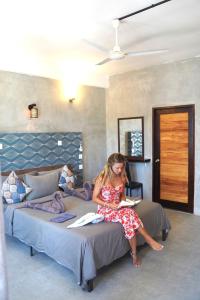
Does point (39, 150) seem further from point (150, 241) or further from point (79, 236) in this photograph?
point (150, 241)

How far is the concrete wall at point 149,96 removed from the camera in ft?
15.7

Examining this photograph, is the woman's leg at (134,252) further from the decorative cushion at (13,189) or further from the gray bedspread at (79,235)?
the decorative cushion at (13,189)

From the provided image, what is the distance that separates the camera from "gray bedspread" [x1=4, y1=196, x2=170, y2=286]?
2.60 metres

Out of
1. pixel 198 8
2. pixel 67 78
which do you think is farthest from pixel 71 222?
pixel 67 78

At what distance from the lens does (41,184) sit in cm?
421

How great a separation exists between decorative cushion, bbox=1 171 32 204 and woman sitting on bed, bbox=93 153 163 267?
4.44ft

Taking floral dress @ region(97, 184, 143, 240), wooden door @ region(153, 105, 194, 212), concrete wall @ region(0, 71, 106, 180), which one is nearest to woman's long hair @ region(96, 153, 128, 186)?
floral dress @ region(97, 184, 143, 240)

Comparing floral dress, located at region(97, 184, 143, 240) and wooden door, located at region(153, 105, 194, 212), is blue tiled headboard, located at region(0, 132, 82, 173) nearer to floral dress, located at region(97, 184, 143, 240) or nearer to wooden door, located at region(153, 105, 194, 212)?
wooden door, located at region(153, 105, 194, 212)

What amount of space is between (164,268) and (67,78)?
389 cm

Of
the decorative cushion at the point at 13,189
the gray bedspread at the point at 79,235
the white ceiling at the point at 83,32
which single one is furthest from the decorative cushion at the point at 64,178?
the white ceiling at the point at 83,32

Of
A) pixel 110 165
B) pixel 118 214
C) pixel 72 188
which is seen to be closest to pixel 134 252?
pixel 118 214

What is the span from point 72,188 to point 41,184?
569 mm

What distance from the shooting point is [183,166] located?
503 centimetres

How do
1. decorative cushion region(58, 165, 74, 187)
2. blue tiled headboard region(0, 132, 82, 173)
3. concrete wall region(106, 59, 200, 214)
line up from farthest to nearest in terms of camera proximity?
concrete wall region(106, 59, 200, 214) < decorative cushion region(58, 165, 74, 187) < blue tiled headboard region(0, 132, 82, 173)
